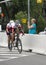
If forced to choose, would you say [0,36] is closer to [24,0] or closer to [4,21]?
[24,0]

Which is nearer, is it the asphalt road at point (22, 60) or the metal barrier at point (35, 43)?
the asphalt road at point (22, 60)

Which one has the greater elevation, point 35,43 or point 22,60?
point 22,60

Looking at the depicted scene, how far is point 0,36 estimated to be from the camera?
85.1 feet

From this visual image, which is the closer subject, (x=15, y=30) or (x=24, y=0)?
(x=15, y=30)

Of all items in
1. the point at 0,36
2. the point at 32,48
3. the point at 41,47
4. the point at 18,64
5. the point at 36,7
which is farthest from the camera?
the point at 36,7

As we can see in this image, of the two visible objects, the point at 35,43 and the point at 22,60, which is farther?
the point at 35,43

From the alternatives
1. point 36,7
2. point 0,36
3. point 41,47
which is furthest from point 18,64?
point 36,7

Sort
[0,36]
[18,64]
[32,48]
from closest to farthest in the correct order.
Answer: [18,64] → [32,48] → [0,36]

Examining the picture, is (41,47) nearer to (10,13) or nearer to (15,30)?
(15,30)

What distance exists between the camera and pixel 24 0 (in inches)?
2259

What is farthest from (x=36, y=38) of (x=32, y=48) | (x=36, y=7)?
(x=36, y=7)

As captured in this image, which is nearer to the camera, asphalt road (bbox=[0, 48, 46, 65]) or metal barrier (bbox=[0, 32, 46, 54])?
asphalt road (bbox=[0, 48, 46, 65])

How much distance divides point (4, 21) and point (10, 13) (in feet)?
24.8

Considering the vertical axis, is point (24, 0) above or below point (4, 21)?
above
